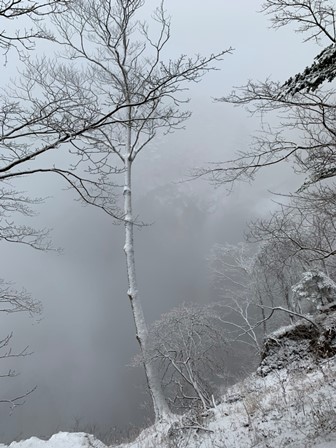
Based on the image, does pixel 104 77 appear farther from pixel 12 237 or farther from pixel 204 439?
pixel 204 439

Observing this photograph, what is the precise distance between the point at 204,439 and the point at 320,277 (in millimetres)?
10696

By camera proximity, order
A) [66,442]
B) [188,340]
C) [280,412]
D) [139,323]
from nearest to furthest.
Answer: [280,412] < [66,442] < [139,323] < [188,340]

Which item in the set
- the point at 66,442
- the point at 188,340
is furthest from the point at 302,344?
the point at 188,340

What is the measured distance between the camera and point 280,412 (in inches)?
155

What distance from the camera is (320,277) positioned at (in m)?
13.1

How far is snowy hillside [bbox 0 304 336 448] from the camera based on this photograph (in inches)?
124

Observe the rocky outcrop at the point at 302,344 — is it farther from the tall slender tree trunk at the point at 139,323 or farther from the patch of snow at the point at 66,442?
the patch of snow at the point at 66,442

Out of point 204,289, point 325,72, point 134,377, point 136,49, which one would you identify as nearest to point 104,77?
point 136,49

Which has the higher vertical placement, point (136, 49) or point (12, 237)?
point (136, 49)

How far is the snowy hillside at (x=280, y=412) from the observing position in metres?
3.16

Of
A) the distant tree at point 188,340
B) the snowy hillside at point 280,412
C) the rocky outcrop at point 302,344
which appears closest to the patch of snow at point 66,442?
the snowy hillside at point 280,412

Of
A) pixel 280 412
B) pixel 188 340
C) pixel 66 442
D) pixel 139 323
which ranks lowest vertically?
pixel 66 442

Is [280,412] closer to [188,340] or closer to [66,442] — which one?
[66,442]

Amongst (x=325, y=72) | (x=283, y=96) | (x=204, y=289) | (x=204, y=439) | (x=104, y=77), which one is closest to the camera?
(x=325, y=72)
